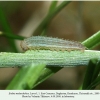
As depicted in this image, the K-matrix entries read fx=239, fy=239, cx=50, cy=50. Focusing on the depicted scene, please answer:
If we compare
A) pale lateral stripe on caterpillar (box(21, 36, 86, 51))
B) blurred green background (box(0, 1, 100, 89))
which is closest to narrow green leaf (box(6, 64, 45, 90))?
pale lateral stripe on caterpillar (box(21, 36, 86, 51))

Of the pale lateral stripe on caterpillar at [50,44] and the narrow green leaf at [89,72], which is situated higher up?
the pale lateral stripe on caterpillar at [50,44]

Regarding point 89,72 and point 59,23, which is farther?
point 59,23

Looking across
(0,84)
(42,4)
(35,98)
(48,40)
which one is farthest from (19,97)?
(42,4)

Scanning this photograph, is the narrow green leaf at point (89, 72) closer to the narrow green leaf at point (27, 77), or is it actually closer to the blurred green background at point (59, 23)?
the narrow green leaf at point (27, 77)

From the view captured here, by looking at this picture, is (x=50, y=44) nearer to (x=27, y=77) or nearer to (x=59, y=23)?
(x=27, y=77)

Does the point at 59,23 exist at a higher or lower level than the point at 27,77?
higher

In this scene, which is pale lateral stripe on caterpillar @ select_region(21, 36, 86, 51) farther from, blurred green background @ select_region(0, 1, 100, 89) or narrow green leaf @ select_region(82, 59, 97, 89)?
blurred green background @ select_region(0, 1, 100, 89)

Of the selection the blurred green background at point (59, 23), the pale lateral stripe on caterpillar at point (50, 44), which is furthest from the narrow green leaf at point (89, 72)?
the blurred green background at point (59, 23)

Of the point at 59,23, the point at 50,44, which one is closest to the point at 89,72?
the point at 50,44
